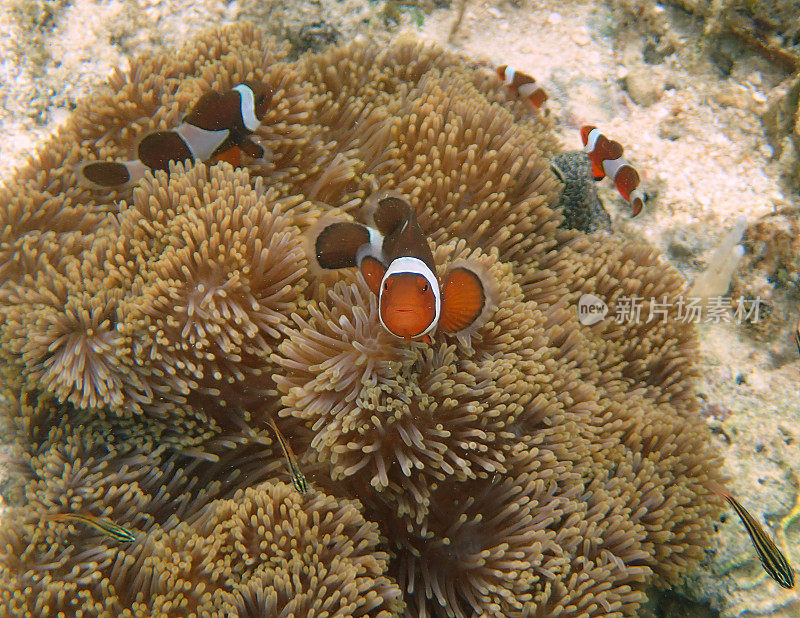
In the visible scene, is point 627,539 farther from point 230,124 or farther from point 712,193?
point 712,193

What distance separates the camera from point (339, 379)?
1.47 m

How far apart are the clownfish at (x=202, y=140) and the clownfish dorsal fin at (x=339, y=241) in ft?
1.93

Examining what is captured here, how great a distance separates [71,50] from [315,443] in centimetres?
266

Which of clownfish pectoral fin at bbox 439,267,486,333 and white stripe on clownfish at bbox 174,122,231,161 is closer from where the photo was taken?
clownfish pectoral fin at bbox 439,267,486,333

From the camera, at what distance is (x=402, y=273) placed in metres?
1.30

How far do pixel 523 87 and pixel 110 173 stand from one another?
214 cm

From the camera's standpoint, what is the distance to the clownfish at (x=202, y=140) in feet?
6.20

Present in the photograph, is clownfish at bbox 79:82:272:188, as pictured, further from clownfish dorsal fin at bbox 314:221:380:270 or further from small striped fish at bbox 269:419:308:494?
small striped fish at bbox 269:419:308:494

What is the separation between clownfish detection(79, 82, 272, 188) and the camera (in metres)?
1.89

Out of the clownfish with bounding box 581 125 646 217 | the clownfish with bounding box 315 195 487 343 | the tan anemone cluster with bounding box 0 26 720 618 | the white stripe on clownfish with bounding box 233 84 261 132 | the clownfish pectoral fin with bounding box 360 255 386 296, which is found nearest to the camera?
the clownfish with bounding box 315 195 487 343

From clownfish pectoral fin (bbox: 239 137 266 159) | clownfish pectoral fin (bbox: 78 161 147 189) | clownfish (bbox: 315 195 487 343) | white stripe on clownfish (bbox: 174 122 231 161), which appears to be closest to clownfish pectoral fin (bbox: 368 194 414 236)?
clownfish (bbox: 315 195 487 343)

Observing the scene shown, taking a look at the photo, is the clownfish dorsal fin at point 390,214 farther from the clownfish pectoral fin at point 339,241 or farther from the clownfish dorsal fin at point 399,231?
the clownfish pectoral fin at point 339,241

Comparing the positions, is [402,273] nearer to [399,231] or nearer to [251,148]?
[399,231]

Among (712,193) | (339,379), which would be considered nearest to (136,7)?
(339,379)
